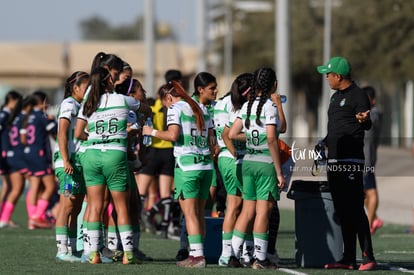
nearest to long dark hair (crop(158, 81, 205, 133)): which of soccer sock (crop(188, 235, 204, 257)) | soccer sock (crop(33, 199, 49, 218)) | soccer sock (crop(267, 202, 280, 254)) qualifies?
soccer sock (crop(188, 235, 204, 257))

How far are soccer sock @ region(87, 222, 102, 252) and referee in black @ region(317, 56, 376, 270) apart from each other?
7.83ft

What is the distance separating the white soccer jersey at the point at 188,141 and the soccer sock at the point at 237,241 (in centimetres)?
75

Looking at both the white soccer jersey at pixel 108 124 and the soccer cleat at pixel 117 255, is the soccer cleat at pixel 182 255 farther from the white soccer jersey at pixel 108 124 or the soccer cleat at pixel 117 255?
the white soccer jersey at pixel 108 124

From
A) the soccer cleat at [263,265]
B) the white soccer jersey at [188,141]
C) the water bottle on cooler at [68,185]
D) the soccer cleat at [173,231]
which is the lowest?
the soccer cleat at [173,231]

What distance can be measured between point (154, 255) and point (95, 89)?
279 centimetres

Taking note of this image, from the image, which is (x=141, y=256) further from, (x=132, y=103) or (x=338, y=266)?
(x=338, y=266)

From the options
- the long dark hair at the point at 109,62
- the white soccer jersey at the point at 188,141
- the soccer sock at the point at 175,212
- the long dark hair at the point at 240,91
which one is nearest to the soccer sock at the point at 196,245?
the white soccer jersey at the point at 188,141

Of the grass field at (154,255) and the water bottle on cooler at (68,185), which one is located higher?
the water bottle on cooler at (68,185)

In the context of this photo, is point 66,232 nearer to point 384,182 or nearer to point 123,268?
point 123,268

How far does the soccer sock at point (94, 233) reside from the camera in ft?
43.9

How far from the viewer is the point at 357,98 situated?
13.2 metres

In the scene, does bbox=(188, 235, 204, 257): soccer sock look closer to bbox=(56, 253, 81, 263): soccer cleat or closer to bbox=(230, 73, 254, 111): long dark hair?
bbox=(56, 253, 81, 263): soccer cleat

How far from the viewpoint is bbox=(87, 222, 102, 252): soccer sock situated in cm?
1337

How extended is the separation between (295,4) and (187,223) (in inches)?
2066
